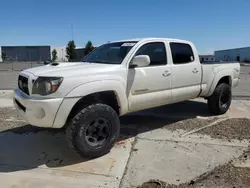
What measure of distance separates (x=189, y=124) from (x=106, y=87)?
8.84 feet

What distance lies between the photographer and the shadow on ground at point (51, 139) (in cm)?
450

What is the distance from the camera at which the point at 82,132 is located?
4414 mm

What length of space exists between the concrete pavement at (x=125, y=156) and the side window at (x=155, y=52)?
4.70 feet

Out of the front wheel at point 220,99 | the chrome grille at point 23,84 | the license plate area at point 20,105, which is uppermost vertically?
the chrome grille at point 23,84

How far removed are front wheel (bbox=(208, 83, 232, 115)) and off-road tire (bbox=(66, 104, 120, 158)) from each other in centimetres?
345

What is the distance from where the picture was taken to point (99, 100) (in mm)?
4883

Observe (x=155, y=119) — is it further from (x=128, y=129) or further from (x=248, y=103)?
(x=248, y=103)

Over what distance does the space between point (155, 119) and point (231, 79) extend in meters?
2.39

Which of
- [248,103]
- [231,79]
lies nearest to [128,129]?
[231,79]

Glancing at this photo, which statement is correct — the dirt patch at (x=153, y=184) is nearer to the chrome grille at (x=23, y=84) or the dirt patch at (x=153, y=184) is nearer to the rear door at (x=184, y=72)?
the chrome grille at (x=23, y=84)

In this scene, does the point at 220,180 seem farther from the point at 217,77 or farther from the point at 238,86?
the point at 238,86

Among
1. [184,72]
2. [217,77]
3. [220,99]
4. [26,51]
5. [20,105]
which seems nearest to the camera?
[20,105]

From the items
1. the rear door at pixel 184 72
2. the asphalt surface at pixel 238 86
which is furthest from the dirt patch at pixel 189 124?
the asphalt surface at pixel 238 86

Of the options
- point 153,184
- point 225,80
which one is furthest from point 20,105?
point 225,80
